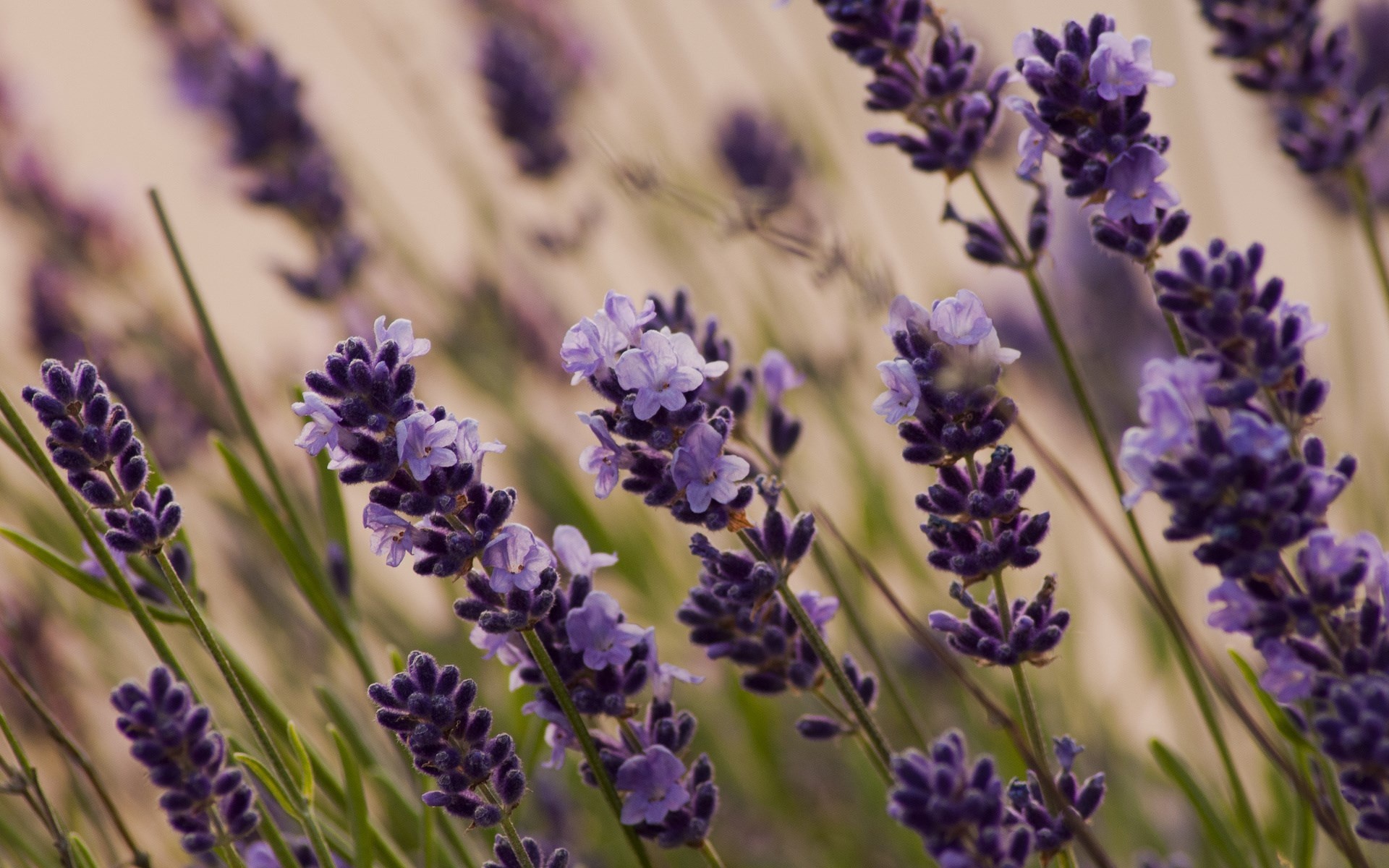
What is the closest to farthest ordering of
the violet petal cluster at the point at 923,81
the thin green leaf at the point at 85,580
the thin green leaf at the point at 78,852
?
the thin green leaf at the point at 78,852, the thin green leaf at the point at 85,580, the violet petal cluster at the point at 923,81

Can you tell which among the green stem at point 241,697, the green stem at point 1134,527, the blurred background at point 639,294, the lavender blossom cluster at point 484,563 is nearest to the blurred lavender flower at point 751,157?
the blurred background at point 639,294

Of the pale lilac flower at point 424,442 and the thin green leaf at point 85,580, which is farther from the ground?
the thin green leaf at point 85,580

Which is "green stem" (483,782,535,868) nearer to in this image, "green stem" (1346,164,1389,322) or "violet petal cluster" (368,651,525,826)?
"violet petal cluster" (368,651,525,826)

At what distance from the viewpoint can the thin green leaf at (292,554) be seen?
1.16 meters

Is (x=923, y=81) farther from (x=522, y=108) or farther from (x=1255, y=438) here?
(x=522, y=108)

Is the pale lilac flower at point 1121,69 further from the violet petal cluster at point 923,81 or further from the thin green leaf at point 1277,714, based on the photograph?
the thin green leaf at point 1277,714

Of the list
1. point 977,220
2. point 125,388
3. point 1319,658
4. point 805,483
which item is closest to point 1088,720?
point 805,483

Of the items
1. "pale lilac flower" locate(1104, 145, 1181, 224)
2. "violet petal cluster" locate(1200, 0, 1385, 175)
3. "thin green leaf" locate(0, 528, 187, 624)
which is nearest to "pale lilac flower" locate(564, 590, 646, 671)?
"thin green leaf" locate(0, 528, 187, 624)

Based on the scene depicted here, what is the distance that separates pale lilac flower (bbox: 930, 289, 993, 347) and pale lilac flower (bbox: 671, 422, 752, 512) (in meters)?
0.17

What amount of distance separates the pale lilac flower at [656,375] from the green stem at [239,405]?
1.61ft

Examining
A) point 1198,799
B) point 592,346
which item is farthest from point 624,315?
point 1198,799

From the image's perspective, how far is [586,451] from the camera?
873 millimetres

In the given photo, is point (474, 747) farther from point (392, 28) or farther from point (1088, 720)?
point (392, 28)

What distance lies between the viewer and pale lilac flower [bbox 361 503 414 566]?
841 millimetres
